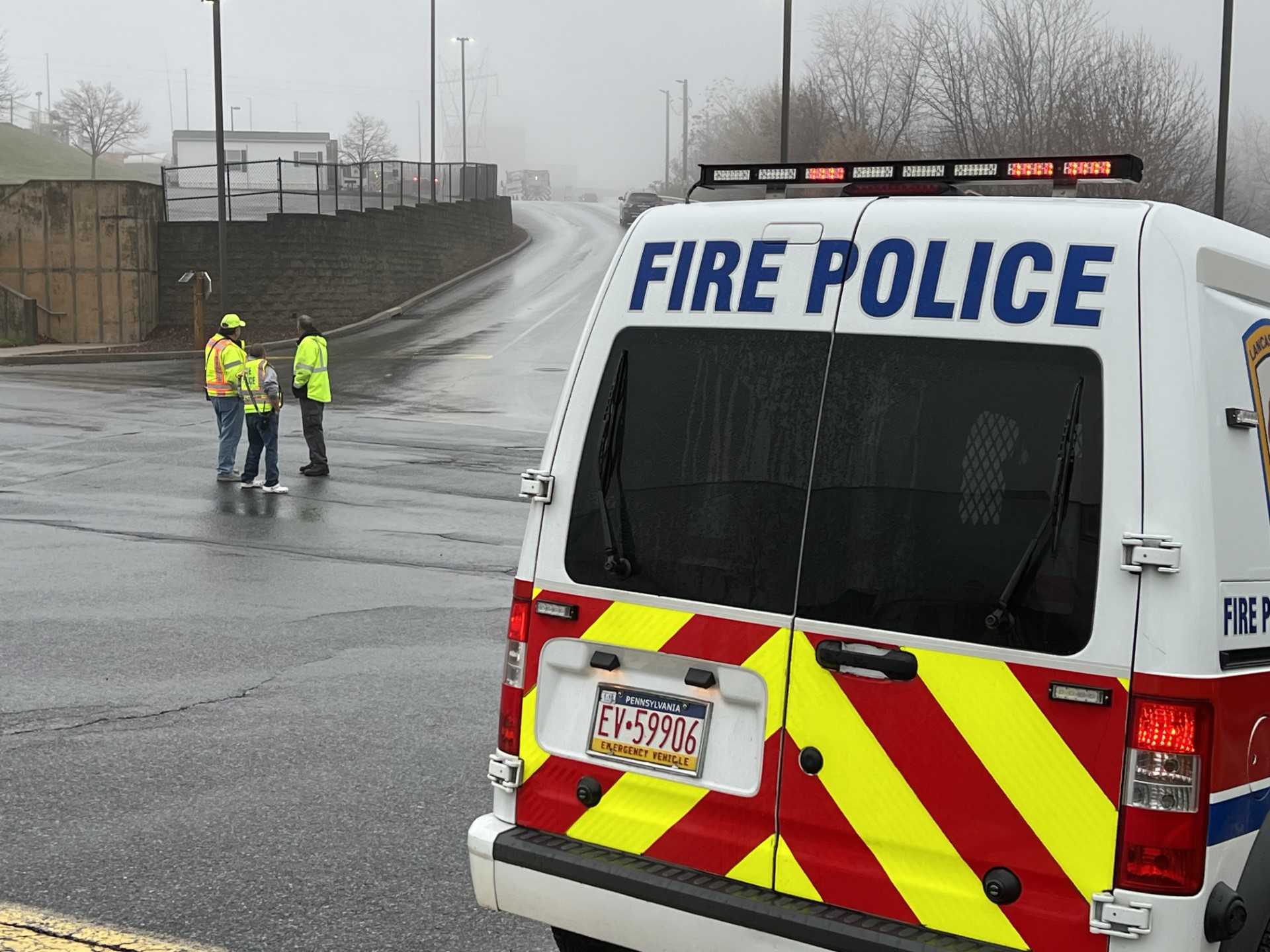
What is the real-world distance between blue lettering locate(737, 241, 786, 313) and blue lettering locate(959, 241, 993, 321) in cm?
51

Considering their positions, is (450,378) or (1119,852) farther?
(450,378)

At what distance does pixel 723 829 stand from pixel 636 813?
0.90 ft

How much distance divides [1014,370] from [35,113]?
158 meters

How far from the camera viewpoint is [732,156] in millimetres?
75062

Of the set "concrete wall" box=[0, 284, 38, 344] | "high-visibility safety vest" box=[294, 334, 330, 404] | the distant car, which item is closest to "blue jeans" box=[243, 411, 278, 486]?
"high-visibility safety vest" box=[294, 334, 330, 404]

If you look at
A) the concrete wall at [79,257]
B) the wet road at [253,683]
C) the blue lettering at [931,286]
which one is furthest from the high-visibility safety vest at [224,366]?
the concrete wall at [79,257]

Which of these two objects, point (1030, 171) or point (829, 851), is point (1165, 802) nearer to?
point (829, 851)

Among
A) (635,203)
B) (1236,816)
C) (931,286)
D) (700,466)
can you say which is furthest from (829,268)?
(635,203)

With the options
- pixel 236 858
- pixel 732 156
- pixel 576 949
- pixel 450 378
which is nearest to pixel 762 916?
pixel 576 949

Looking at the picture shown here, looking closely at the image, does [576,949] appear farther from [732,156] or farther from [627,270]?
[732,156]

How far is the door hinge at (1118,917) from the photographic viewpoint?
3.12 m

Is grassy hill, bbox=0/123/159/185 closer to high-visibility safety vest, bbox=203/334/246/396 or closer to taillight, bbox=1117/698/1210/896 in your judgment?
high-visibility safety vest, bbox=203/334/246/396

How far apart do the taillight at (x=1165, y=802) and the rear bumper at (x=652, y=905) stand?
16.0 inches

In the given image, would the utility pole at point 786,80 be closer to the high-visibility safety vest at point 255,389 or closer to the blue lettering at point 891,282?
the high-visibility safety vest at point 255,389
